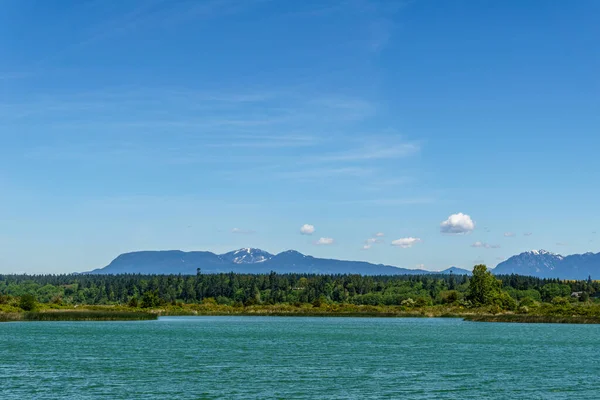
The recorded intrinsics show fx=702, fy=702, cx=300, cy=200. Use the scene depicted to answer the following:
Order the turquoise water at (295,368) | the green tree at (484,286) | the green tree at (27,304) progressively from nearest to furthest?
the turquoise water at (295,368)
the green tree at (27,304)
the green tree at (484,286)

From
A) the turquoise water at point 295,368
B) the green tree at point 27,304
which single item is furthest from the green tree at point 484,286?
the green tree at point 27,304

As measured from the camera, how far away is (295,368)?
63094mm

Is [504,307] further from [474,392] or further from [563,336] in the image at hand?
[474,392]

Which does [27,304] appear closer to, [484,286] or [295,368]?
[484,286]

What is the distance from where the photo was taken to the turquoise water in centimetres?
4953

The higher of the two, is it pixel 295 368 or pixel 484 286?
pixel 484 286

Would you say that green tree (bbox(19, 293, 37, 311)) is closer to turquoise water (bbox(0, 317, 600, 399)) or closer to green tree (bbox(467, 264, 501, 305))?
turquoise water (bbox(0, 317, 600, 399))

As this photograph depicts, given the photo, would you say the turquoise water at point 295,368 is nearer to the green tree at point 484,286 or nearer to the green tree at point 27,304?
the green tree at point 27,304

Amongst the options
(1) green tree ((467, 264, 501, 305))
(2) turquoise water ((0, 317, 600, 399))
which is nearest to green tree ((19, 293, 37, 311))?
(2) turquoise water ((0, 317, 600, 399))

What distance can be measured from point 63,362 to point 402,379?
32.1 metres

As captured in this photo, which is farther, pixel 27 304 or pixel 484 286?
pixel 484 286

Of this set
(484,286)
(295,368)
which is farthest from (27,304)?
(295,368)

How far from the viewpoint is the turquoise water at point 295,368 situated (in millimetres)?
49531

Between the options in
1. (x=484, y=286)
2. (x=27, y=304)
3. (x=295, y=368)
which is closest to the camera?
(x=295, y=368)
